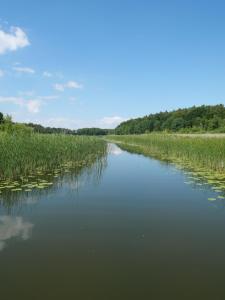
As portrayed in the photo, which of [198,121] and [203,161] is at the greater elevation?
[198,121]

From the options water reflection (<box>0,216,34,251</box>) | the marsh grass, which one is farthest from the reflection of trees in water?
the marsh grass

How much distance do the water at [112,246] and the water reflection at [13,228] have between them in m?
0.01

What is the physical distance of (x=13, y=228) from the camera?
16.6 ft

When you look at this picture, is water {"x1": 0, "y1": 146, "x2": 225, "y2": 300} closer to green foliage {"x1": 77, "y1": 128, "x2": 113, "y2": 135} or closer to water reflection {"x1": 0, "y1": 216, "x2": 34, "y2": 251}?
water reflection {"x1": 0, "y1": 216, "x2": 34, "y2": 251}

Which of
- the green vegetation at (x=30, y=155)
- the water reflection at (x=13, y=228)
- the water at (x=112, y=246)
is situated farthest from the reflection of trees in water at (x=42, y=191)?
the green vegetation at (x=30, y=155)

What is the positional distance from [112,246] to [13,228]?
1.65 meters

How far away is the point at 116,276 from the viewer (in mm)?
3504

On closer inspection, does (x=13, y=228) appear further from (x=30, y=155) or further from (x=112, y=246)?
(x=30, y=155)

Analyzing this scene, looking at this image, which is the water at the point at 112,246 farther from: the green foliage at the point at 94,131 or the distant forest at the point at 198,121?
the green foliage at the point at 94,131

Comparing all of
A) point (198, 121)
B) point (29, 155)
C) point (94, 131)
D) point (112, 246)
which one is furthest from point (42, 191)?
point (94, 131)

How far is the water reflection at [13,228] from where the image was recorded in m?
4.64

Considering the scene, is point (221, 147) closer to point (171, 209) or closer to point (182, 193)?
point (182, 193)

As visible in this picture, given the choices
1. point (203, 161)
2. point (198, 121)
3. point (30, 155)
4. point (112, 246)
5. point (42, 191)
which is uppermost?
point (198, 121)

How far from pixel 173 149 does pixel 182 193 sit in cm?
1280
